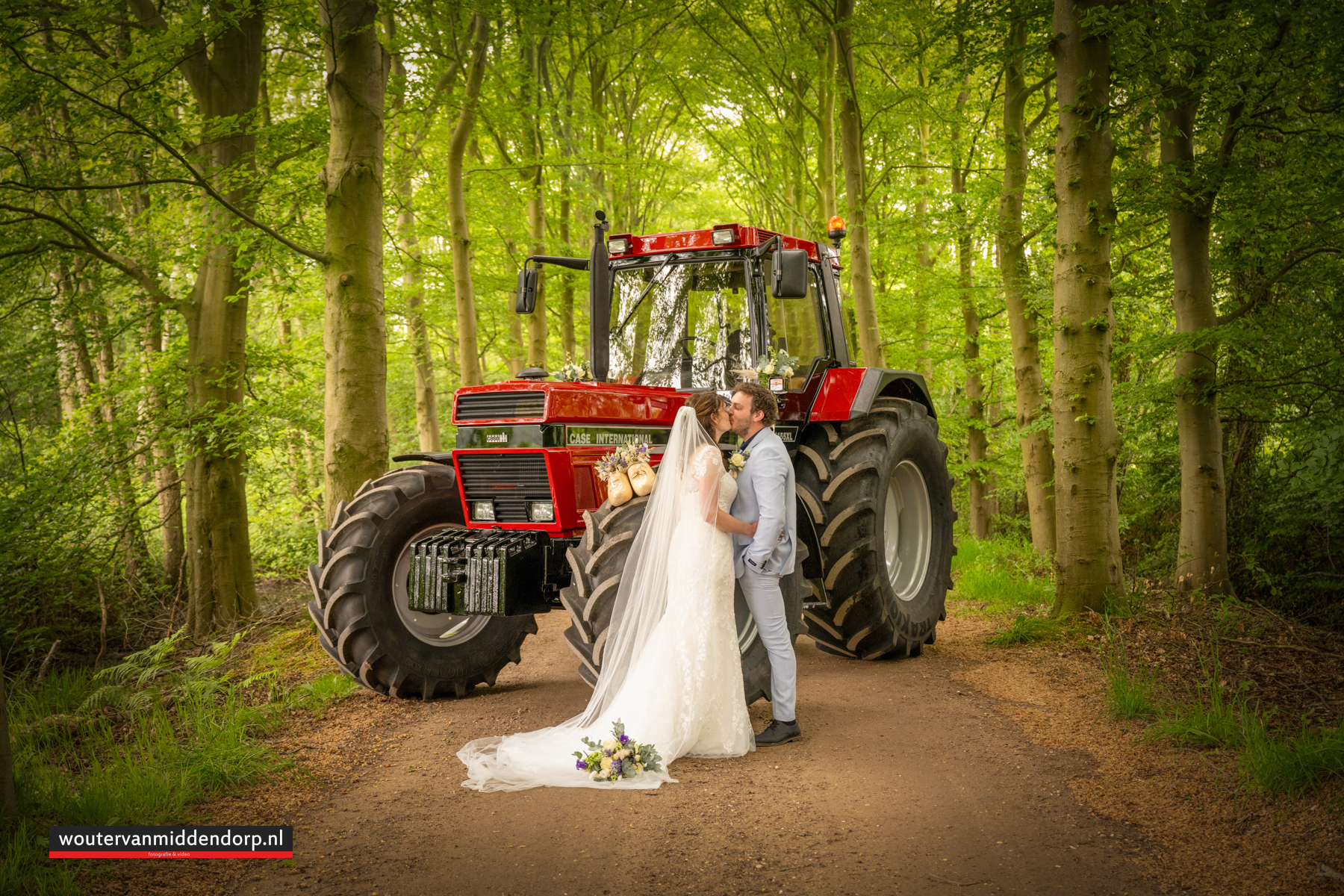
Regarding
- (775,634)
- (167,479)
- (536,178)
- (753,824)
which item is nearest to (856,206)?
(536,178)

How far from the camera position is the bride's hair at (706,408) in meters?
4.70

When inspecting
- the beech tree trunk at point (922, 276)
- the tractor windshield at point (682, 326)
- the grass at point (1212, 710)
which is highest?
the beech tree trunk at point (922, 276)

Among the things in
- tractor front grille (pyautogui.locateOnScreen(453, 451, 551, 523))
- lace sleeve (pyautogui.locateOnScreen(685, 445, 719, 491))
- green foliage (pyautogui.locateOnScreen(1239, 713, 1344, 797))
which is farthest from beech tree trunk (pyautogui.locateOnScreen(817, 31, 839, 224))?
green foliage (pyautogui.locateOnScreen(1239, 713, 1344, 797))

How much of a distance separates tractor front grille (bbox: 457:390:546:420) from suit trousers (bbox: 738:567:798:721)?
1.57 metres

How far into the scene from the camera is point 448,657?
5.69 m

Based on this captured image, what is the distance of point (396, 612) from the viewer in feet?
17.9

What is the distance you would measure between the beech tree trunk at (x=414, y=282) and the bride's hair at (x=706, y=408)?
32.5 ft

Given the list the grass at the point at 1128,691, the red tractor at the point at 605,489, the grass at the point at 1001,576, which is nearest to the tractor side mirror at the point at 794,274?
the red tractor at the point at 605,489

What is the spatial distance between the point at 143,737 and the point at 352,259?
3.82m

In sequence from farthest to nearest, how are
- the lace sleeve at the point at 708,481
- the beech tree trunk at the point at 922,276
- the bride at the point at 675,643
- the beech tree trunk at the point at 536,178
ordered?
1. the beech tree trunk at the point at 922,276
2. the beech tree trunk at the point at 536,178
3. the lace sleeve at the point at 708,481
4. the bride at the point at 675,643

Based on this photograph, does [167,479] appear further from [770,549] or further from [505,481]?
[770,549]

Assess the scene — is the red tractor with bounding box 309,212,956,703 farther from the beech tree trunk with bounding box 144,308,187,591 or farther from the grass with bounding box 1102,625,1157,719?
the beech tree trunk with bounding box 144,308,187,591

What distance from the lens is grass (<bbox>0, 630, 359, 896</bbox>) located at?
3535mm

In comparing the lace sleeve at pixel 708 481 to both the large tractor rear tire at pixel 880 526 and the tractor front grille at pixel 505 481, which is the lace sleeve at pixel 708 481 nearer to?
the tractor front grille at pixel 505 481
